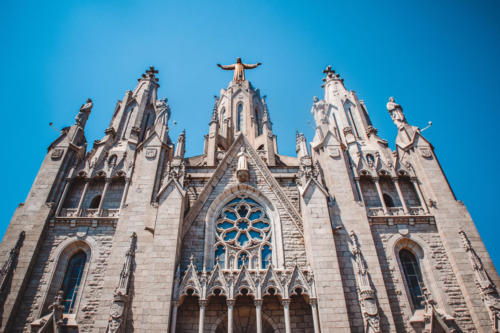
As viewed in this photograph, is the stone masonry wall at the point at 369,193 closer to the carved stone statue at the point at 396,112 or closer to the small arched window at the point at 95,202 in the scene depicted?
the carved stone statue at the point at 396,112

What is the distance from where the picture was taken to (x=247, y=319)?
1362 centimetres

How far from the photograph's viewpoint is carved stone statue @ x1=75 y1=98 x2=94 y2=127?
66.8ft

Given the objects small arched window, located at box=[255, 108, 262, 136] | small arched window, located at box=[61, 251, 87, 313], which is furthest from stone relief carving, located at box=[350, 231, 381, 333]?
small arched window, located at box=[255, 108, 262, 136]

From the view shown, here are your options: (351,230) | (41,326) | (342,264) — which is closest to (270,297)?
(342,264)

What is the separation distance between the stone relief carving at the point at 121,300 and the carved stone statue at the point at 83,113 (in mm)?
10217

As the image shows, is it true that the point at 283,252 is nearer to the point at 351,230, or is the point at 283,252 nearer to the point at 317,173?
the point at 351,230

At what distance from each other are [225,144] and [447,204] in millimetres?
16143

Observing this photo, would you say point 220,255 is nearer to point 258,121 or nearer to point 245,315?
point 245,315

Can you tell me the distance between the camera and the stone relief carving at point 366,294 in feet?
40.2

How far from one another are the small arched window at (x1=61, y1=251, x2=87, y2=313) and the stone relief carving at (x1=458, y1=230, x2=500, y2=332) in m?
16.1

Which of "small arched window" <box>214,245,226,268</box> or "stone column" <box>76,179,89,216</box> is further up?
"stone column" <box>76,179,89,216</box>

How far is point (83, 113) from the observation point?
2103 centimetres

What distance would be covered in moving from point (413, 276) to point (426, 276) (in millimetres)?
512

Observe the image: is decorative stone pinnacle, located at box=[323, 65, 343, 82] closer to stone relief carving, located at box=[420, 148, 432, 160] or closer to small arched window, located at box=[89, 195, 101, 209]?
stone relief carving, located at box=[420, 148, 432, 160]
